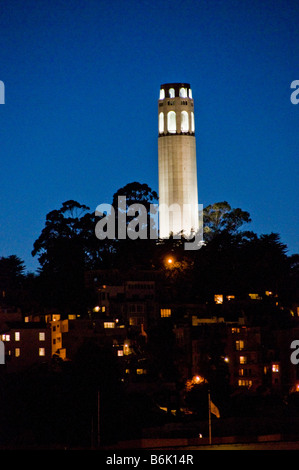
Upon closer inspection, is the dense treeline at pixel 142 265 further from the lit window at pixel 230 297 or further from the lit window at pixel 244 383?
the lit window at pixel 244 383

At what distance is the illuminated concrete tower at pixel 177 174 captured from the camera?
266 ft

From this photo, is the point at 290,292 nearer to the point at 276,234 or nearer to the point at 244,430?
the point at 276,234

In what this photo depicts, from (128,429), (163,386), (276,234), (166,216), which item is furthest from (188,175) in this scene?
(128,429)

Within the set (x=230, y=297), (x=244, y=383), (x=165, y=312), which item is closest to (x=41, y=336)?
(x=165, y=312)

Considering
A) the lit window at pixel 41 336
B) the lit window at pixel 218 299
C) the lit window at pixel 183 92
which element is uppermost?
the lit window at pixel 183 92

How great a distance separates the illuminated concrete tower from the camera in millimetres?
81062

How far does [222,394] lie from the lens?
5381cm

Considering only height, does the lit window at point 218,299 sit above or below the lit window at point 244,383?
above

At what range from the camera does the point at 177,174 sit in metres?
81.4

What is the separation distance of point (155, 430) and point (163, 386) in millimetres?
5510

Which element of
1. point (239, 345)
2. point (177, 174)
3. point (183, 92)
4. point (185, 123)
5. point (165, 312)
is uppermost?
point (183, 92)

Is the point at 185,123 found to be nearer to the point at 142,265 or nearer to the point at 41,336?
the point at 142,265

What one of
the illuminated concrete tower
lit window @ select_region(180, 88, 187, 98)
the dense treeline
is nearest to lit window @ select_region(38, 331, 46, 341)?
the dense treeline

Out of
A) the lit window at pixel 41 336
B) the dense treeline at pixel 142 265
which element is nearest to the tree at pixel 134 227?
the dense treeline at pixel 142 265
